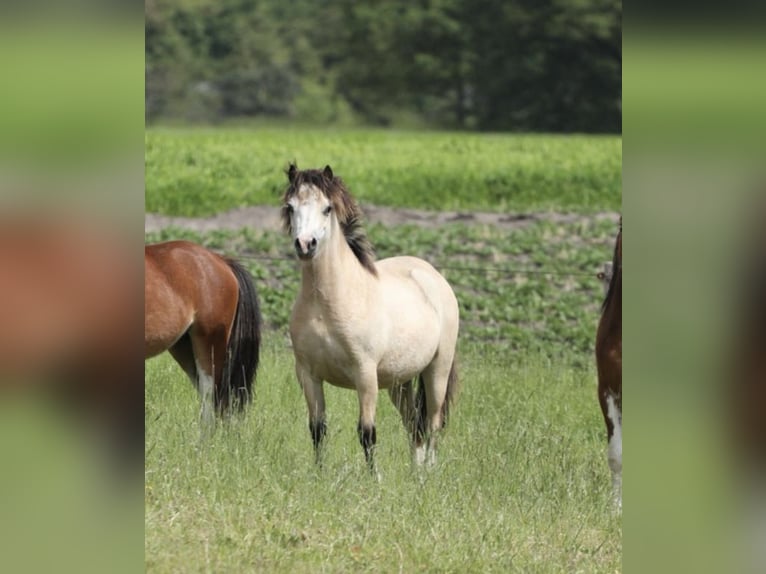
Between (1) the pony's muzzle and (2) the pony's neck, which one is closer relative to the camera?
(1) the pony's muzzle

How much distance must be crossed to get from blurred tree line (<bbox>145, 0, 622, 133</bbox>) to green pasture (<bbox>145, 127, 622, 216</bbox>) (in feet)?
25.4

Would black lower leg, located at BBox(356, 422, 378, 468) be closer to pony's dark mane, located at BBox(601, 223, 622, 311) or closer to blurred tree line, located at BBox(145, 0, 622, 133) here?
pony's dark mane, located at BBox(601, 223, 622, 311)

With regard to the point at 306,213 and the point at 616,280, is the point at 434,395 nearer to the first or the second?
the point at 306,213

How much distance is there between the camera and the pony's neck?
5500 millimetres

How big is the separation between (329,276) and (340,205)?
34 cm

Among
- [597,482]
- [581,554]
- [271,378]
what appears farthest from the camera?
[271,378]

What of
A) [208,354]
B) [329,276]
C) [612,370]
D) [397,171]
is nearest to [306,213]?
[329,276]

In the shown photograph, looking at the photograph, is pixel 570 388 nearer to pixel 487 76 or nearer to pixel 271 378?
pixel 271 378

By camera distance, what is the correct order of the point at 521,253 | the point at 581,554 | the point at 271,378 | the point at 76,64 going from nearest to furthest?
the point at 76,64
the point at 581,554
the point at 271,378
the point at 521,253

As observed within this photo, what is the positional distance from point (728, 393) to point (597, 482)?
3.88 m

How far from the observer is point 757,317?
5.00ft

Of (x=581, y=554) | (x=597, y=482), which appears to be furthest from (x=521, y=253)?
(x=581, y=554)

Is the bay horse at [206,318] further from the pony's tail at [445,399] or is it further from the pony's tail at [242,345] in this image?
the pony's tail at [445,399]

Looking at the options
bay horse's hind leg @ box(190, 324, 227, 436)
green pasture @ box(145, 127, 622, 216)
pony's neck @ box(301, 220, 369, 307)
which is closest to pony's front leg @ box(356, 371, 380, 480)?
pony's neck @ box(301, 220, 369, 307)
